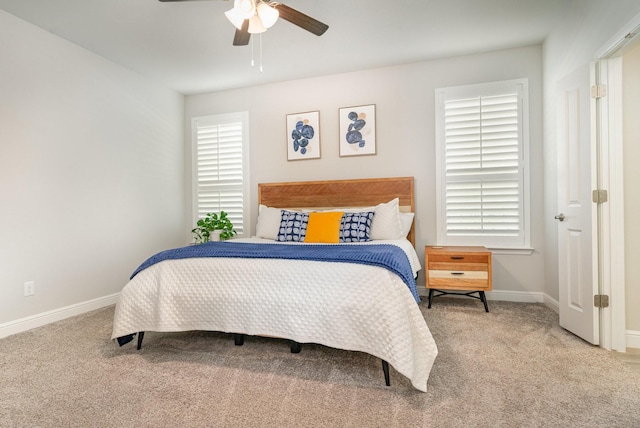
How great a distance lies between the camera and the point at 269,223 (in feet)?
12.6

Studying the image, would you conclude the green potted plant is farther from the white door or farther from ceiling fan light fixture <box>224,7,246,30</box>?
the white door

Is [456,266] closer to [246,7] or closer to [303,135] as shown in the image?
[303,135]

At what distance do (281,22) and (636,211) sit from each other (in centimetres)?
315

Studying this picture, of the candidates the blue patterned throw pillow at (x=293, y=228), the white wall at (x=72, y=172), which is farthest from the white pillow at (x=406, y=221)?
the white wall at (x=72, y=172)

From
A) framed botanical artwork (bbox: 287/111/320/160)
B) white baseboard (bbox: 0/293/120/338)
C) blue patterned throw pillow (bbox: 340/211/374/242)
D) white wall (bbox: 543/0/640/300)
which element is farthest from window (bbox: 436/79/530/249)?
white baseboard (bbox: 0/293/120/338)

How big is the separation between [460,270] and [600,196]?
4.19 feet

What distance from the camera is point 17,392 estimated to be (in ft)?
6.08

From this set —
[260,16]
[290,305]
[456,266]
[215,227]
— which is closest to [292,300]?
[290,305]

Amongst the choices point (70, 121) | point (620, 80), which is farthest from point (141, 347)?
point (620, 80)

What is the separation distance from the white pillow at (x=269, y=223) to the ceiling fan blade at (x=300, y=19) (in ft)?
6.68

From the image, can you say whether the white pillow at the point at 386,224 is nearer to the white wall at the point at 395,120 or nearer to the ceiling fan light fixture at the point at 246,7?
the white wall at the point at 395,120

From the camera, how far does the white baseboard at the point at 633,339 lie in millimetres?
2340

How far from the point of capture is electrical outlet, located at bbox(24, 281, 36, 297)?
2.94 m

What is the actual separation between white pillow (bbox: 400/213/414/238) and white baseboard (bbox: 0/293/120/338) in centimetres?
332
